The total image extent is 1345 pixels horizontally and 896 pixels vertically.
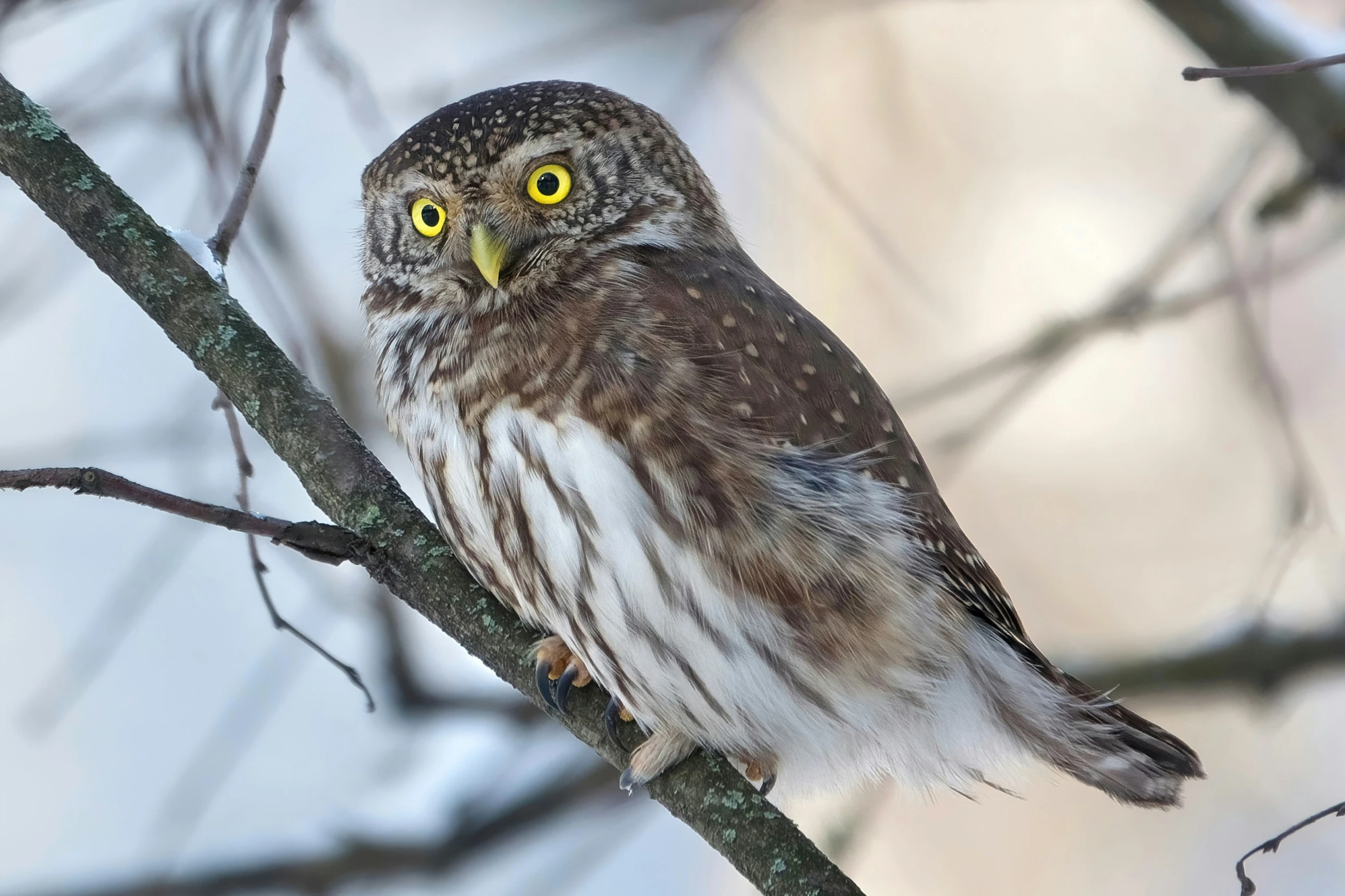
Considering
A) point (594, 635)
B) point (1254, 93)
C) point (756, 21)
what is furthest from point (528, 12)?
point (594, 635)

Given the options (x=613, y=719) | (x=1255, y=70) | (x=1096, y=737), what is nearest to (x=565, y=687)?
(x=613, y=719)

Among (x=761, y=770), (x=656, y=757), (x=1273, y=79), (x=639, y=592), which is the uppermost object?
(x=639, y=592)

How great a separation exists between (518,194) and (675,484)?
0.76 metres

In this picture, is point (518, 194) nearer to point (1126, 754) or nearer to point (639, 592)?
point (639, 592)

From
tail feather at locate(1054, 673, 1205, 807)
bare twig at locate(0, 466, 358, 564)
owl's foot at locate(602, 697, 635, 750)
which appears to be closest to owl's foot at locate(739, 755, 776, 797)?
owl's foot at locate(602, 697, 635, 750)

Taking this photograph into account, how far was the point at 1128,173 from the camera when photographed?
6.40 metres

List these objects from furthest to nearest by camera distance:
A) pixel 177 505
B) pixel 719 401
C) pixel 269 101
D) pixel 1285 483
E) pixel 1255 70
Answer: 1. pixel 1285 483
2. pixel 719 401
3. pixel 269 101
4. pixel 177 505
5. pixel 1255 70

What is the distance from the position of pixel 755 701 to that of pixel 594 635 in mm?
335

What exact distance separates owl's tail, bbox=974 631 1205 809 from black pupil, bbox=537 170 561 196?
4.48ft

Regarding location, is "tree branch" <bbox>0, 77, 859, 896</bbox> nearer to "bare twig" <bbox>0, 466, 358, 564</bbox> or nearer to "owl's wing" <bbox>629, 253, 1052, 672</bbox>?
"bare twig" <bbox>0, 466, 358, 564</bbox>

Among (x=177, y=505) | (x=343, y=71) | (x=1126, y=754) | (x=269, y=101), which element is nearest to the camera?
(x=177, y=505)

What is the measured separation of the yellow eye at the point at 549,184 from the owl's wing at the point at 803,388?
0.82 ft

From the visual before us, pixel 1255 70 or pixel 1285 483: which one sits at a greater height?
pixel 1255 70

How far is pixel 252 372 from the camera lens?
2271 millimetres
